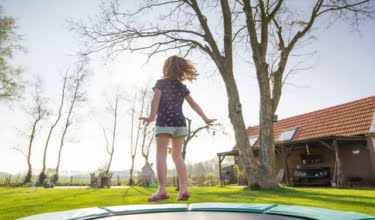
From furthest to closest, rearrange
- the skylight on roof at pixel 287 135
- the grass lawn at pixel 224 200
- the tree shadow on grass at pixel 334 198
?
1. the skylight on roof at pixel 287 135
2. the tree shadow on grass at pixel 334 198
3. the grass lawn at pixel 224 200

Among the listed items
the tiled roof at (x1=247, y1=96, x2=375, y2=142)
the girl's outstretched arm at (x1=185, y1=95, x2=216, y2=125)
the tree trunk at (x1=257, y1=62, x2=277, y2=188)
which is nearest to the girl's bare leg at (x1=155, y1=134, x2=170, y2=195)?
the girl's outstretched arm at (x1=185, y1=95, x2=216, y2=125)

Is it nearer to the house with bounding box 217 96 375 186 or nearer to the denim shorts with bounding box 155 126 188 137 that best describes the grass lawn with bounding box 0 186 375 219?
the denim shorts with bounding box 155 126 188 137

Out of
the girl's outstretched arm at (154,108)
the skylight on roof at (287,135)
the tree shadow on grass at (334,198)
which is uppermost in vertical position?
the skylight on roof at (287,135)

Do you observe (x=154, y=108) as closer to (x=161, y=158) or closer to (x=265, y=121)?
(x=161, y=158)

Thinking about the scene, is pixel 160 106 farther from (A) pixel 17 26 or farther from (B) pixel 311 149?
(B) pixel 311 149

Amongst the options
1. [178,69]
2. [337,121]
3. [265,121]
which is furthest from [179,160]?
[337,121]

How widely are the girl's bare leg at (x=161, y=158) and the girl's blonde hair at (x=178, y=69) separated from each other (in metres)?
0.55

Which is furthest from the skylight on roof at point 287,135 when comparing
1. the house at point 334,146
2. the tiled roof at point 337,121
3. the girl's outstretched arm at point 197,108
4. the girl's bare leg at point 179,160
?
the girl's bare leg at point 179,160

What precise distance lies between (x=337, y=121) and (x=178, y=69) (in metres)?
15.0

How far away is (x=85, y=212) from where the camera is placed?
221cm

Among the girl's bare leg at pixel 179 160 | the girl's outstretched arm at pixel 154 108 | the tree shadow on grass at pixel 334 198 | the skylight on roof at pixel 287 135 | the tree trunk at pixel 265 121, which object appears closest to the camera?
the girl's outstretched arm at pixel 154 108

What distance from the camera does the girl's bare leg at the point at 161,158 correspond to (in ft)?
8.11

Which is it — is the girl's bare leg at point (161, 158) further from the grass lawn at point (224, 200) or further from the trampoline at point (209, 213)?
the grass lawn at point (224, 200)

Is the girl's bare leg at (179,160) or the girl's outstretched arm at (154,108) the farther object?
the girl's bare leg at (179,160)
